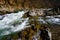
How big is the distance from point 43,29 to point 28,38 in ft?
2.49

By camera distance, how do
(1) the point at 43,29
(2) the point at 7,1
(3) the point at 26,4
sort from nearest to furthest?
(1) the point at 43,29 < (2) the point at 7,1 < (3) the point at 26,4

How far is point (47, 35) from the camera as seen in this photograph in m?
6.74

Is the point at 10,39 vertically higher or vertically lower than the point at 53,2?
higher

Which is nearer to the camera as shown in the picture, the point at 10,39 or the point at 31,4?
the point at 10,39

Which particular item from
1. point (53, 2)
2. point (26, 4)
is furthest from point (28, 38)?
point (53, 2)

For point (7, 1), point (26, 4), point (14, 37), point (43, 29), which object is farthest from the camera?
point (26, 4)

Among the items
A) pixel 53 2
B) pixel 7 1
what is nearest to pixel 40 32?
pixel 7 1

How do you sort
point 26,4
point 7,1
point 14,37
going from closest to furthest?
point 14,37 → point 7,1 → point 26,4

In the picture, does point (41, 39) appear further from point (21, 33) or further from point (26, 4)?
point (26, 4)

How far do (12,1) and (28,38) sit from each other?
18093mm

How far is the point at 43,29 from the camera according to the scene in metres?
6.86

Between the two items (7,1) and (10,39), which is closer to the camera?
(10,39)

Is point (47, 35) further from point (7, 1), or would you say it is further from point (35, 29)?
point (7, 1)

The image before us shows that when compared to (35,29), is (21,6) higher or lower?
lower
